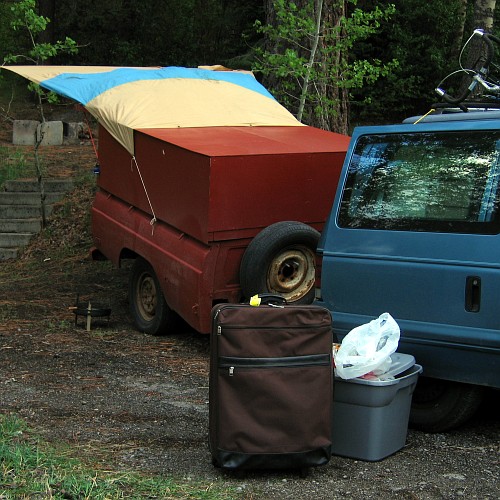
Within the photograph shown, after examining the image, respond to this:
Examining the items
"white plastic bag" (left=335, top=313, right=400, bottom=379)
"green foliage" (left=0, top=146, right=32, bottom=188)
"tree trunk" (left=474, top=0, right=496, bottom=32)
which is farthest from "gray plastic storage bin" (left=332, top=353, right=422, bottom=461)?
"green foliage" (left=0, top=146, right=32, bottom=188)

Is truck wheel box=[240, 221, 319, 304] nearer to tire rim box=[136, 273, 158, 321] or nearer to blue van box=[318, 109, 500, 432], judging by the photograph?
blue van box=[318, 109, 500, 432]

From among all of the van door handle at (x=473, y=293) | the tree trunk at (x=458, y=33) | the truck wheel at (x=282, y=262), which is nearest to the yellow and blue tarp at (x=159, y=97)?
the truck wheel at (x=282, y=262)

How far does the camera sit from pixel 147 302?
8211mm

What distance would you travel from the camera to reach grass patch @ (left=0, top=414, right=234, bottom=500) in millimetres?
4242

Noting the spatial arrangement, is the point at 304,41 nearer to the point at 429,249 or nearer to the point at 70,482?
the point at 429,249

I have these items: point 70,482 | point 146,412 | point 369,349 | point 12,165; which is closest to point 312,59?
point 12,165

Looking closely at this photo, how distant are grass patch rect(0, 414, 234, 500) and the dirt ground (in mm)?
152

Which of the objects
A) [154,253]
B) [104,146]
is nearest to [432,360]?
[154,253]

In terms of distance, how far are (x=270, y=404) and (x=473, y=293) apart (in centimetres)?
134

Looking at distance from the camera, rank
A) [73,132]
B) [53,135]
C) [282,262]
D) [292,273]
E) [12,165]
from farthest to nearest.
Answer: [73,132] → [53,135] → [12,165] → [292,273] → [282,262]

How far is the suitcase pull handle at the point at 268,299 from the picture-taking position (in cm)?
474

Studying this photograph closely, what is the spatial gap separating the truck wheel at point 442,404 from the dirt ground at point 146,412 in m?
0.08

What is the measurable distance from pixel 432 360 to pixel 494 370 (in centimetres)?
38

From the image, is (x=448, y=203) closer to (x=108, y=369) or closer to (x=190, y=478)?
(x=190, y=478)
